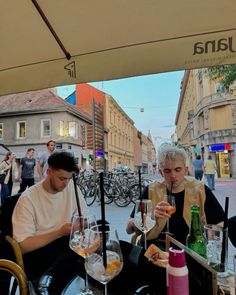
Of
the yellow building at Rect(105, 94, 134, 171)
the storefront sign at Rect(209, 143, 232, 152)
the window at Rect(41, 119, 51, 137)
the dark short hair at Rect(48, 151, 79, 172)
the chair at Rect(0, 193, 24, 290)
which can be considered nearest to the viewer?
the chair at Rect(0, 193, 24, 290)

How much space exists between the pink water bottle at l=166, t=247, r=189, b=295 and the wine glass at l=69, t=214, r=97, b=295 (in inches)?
10.9

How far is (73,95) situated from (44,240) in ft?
53.6

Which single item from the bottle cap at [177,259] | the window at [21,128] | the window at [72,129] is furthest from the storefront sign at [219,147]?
the bottle cap at [177,259]

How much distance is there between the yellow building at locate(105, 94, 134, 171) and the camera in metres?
15.1

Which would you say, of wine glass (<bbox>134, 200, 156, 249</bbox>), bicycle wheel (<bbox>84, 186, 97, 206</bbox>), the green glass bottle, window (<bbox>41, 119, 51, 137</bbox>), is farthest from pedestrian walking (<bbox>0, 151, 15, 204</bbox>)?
window (<bbox>41, 119, 51, 137</bbox>)

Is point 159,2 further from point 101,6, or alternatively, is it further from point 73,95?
point 73,95

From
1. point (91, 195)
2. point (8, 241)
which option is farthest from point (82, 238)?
point (91, 195)

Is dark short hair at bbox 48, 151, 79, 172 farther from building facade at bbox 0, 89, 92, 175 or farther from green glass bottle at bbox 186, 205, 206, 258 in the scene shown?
building facade at bbox 0, 89, 92, 175

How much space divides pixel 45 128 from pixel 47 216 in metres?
14.4

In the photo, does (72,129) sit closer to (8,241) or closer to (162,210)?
(8,241)

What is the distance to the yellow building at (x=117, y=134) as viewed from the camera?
15.1 meters

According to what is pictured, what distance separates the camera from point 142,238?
1.22 metres

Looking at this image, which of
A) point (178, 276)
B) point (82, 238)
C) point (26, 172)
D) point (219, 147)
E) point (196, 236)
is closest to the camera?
point (178, 276)

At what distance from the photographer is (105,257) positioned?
0.69 m
